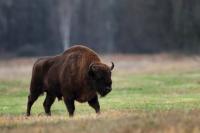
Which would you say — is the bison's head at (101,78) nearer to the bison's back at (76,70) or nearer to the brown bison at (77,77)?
the brown bison at (77,77)

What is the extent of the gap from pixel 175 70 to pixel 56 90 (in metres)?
30.4

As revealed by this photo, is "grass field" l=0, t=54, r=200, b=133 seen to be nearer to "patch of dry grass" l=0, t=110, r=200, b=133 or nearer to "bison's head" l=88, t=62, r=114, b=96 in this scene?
"patch of dry grass" l=0, t=110, r=200, b=133

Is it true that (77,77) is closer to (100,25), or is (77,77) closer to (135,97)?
(135,97)

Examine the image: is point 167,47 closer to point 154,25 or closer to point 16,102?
point 154,25

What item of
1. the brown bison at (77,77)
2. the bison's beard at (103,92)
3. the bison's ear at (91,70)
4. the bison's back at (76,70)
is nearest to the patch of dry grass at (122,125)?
the bison's beard at (103,92)

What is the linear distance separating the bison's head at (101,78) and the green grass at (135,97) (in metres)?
2.71

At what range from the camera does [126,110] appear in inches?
794

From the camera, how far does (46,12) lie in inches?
3310

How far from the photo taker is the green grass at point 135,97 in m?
22.3

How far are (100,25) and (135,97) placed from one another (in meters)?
61.0

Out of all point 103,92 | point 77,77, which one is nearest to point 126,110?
point 77,77

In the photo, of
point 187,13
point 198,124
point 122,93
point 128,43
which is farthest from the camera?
point 128,43

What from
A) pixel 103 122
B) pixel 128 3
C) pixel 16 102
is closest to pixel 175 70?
pixel 16 102

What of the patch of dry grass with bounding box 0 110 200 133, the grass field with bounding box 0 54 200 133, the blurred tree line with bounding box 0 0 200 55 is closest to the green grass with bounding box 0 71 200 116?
the grass field with bounding box 0 54 200 133
